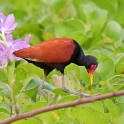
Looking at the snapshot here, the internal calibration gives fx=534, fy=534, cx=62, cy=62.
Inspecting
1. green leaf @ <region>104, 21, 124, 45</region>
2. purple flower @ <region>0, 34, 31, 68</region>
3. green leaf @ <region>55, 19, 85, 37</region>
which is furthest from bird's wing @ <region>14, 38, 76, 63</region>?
green leaf @ <region>104, 21, 124, 45</region>

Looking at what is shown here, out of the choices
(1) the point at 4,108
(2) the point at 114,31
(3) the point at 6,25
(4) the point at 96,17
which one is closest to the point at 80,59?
(3) the point at 6,25

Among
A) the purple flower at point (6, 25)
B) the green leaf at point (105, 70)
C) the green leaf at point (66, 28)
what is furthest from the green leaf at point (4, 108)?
the green leaf at point (66, 28)

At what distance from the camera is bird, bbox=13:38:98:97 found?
107 inches

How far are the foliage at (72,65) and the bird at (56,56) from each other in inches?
1.9

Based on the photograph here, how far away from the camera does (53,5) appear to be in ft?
15.6

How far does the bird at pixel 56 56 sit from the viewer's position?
2717 millimetres

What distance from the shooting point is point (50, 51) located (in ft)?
9.25

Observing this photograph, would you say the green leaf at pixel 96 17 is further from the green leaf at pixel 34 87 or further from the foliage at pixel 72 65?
the green leaf at pixel 34 87

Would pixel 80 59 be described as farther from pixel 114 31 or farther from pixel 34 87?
pixel 114 31

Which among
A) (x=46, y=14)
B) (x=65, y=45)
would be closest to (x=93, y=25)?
(x=46, y=14)

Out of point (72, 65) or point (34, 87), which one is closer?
point (34, 87)

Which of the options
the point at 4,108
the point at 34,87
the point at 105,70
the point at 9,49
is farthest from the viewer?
the point at 105,70

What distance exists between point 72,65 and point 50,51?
1.20ft

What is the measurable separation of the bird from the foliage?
1.9 inches
